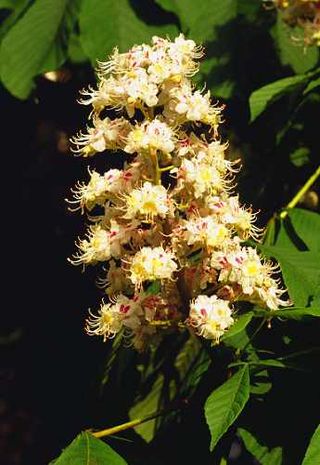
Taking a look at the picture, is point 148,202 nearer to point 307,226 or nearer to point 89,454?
point 89,454

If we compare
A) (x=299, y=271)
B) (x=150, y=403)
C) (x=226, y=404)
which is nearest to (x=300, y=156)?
(x=150, y=403)

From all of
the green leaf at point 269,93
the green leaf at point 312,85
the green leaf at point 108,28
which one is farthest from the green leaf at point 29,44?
the green leaf at point 312,85

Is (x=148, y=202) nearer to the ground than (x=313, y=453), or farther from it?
farther from it

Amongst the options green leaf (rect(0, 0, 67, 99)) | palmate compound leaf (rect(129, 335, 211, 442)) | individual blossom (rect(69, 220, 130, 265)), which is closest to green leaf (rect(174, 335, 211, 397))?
palmate compound leaf (rect(129, 335, 211, 442))

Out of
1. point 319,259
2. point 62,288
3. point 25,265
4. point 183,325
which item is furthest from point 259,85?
point 25,265

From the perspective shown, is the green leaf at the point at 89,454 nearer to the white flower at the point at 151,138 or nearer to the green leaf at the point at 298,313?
the green leaf at the point at 298,313

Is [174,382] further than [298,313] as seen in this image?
Yes
